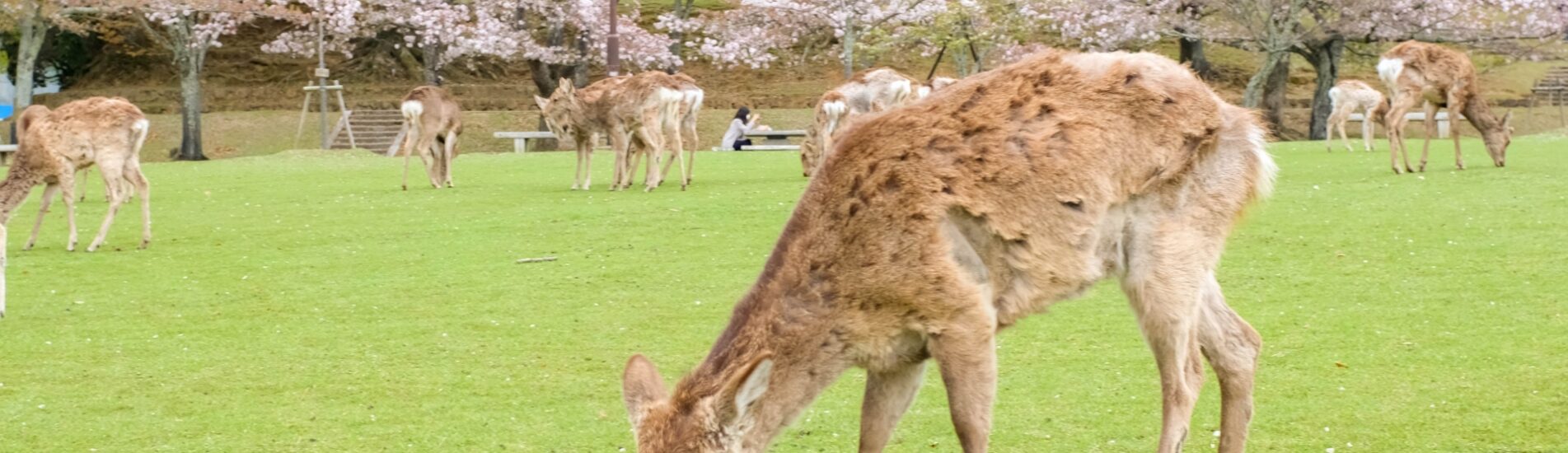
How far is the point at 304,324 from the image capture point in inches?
403

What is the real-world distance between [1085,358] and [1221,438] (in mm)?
2317

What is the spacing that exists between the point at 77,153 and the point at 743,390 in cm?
1239

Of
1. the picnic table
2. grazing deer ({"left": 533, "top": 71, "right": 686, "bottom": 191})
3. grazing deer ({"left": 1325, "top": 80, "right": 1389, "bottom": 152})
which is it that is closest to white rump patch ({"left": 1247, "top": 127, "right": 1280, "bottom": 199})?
grazing deer ({"left": 533, "top": 71, "right": 686, "bottom": 191})

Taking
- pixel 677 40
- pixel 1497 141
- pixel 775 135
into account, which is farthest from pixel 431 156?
pixel 677 40

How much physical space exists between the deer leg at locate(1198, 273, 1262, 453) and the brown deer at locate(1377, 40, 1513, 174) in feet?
46.0

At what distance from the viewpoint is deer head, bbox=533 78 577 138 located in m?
21.4

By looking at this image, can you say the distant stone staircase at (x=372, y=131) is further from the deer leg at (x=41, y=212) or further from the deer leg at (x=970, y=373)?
the deer leg at (x=970, y=373)

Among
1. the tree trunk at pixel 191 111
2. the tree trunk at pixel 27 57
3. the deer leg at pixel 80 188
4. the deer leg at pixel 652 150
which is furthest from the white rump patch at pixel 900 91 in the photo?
the tree trunk at pixel 27 57

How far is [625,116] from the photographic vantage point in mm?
20719

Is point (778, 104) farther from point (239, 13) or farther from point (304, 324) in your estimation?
point (304, 324)

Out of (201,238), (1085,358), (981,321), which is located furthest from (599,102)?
(981,321)

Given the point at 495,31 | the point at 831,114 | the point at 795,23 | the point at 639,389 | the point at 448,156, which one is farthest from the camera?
the point at 795,23

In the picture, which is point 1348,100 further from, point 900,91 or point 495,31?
point 495,31

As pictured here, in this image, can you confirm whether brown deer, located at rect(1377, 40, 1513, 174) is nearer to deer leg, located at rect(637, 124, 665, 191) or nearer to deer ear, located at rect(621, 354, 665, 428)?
deer leg, located at rect(637, 124, 665, 191)
